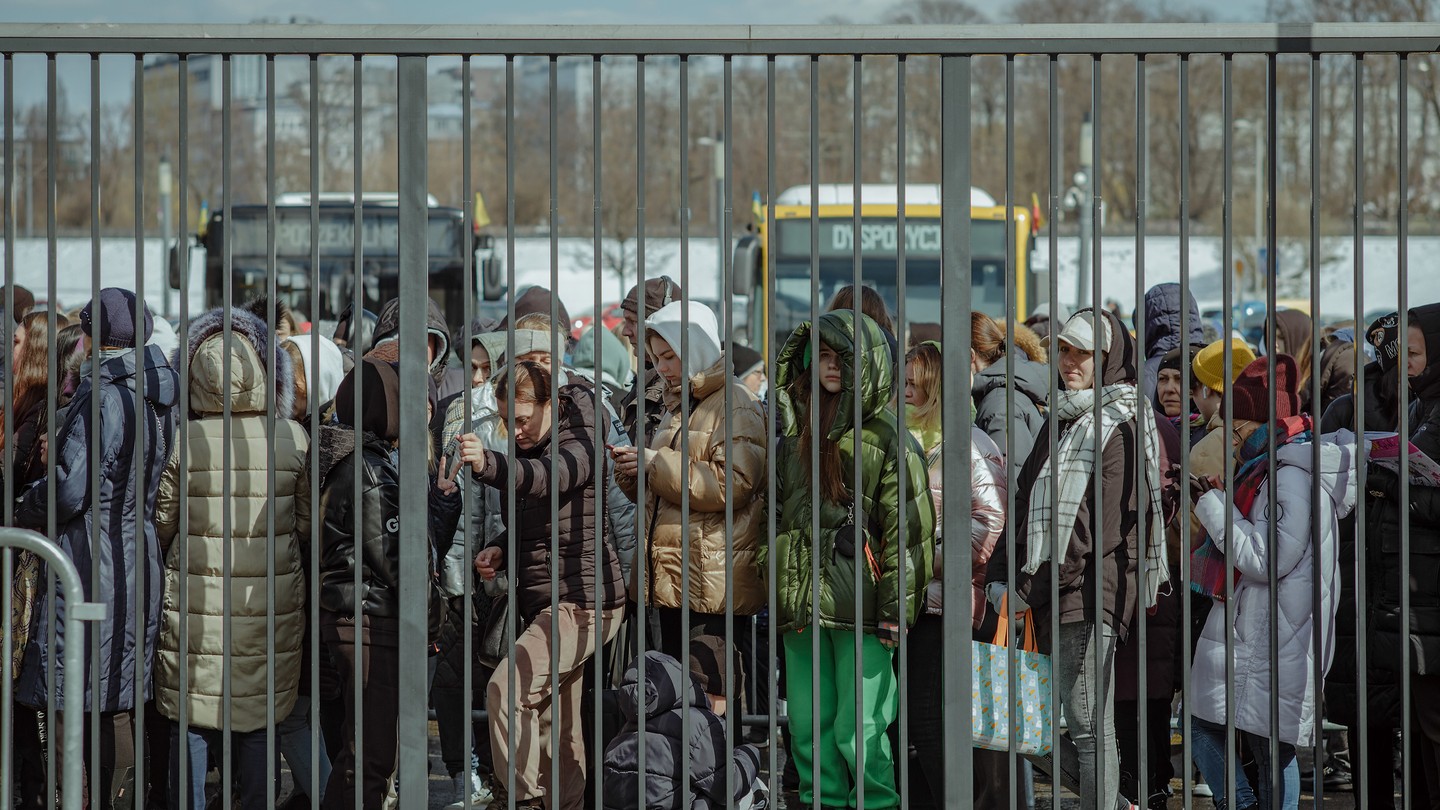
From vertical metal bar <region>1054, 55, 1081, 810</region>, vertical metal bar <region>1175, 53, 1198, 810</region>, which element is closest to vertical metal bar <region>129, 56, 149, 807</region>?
vertical metal bar <region>1054, 55, 1081, 810</region>

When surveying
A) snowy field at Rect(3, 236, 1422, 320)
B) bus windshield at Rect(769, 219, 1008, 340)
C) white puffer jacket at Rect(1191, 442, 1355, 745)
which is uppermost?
snowy field at Rect(3, 236, 1422, 320)

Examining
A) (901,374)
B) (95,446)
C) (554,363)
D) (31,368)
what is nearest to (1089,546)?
(901,374)

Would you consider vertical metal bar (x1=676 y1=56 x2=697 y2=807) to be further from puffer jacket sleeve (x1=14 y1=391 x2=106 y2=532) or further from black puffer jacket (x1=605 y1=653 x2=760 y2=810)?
puffer jacket sleeve (x1=14 y1=391 x2=106 y2=532)

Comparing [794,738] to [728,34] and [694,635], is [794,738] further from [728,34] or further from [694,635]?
[728,34]

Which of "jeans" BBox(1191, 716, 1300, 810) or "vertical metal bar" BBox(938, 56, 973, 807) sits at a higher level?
"vertical metal bar" BBox(938, 56, 973, 807)

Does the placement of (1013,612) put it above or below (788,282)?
below

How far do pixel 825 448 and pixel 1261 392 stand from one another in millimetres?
1390

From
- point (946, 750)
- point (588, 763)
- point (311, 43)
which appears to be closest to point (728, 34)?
point (311, 43)

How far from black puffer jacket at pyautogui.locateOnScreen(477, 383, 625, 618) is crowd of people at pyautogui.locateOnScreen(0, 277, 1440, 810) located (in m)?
0.01

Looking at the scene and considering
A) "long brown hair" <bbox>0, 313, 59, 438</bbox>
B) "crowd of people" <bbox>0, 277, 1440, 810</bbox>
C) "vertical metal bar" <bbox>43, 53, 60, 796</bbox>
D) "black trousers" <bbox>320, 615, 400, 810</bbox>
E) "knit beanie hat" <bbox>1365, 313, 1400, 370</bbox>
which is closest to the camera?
"vertical metal bar" <bbox>43, 53, 60, 796</bbox>

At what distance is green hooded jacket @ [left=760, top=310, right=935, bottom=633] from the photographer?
14.0 ft

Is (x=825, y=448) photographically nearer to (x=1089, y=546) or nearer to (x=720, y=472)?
(x=720, y=472)

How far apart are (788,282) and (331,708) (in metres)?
10.1

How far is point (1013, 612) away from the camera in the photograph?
12.3 feet
